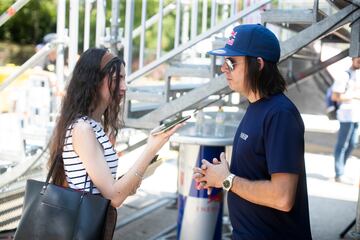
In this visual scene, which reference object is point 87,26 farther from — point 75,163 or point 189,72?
point 75,163

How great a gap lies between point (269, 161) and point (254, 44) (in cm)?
54

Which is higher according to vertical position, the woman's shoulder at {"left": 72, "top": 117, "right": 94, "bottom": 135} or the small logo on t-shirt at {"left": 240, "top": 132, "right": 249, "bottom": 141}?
the small logo on t-shirt at {"left": 240, "top": 132, "right": 249, "bottom": 141}

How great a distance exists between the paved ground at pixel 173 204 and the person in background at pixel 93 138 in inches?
107

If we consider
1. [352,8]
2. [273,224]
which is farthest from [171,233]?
[273,224]

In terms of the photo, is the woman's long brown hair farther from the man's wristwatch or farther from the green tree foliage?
the green tree foliage

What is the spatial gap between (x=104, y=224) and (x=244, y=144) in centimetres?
72

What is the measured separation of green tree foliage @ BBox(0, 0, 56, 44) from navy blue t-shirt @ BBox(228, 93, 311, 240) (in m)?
22.7

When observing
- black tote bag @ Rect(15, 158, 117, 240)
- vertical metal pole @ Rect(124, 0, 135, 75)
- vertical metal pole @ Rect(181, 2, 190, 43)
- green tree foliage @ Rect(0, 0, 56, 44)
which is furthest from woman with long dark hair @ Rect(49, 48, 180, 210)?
green tree foliage @ Rect(0, 0, 56, 44)

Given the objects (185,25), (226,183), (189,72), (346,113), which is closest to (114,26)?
(189,72)

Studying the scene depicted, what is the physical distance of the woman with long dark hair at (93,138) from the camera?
2363 millimetres

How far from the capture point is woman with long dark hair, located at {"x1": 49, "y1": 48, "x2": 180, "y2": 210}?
7.75 ft

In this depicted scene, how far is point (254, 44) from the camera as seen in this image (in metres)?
2.22

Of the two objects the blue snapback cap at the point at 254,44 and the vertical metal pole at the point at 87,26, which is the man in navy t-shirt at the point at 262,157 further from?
the vertical metal pole at the point at 87,26

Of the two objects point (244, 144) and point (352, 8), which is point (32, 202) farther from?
point (352, 8)
